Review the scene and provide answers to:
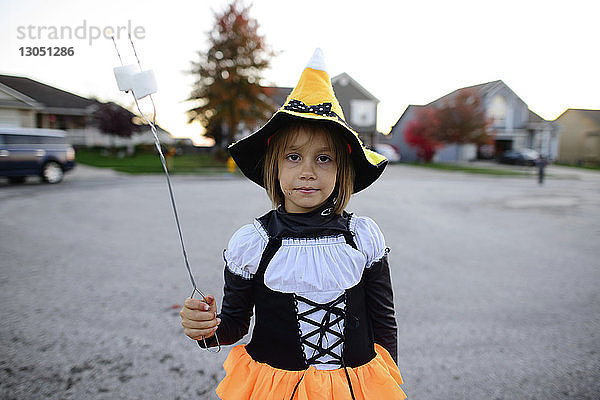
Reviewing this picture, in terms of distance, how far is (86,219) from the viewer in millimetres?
7461

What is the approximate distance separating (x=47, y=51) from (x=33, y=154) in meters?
11.6

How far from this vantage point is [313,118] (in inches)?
52.7

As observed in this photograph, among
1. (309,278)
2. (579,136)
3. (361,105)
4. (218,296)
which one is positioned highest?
(361,105)

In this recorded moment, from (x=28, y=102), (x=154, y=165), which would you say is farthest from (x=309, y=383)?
(x=154, y=165)

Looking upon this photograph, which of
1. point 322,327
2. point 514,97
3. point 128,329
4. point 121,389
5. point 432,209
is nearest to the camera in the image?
point 322,327

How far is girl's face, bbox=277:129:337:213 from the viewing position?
4.64 ft

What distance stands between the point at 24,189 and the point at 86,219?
551 centimetres

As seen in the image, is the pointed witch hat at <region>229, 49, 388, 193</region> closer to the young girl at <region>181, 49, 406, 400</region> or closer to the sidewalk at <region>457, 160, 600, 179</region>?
the young girl at <region>181, 49, 406, 400</region>

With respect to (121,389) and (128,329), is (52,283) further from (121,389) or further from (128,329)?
(121,389)

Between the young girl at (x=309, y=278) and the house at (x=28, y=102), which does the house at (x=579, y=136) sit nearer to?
the house at (x=28, y=102)

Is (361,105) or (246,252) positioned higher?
(361,105)

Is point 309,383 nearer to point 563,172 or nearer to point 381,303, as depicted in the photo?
point 381,303

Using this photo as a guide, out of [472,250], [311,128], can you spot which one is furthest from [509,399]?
[472,250]

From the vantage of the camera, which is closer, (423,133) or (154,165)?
(154,165)
